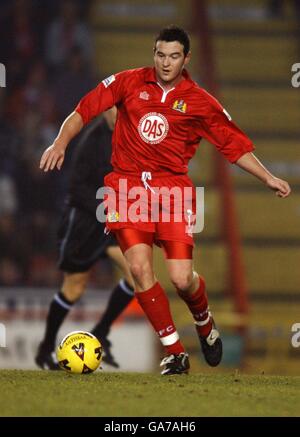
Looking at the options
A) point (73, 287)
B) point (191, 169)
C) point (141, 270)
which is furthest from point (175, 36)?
point (191, 169)

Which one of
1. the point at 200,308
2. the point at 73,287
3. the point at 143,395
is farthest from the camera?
the point at 73,287

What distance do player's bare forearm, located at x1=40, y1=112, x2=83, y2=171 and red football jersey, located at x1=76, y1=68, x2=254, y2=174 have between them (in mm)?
72

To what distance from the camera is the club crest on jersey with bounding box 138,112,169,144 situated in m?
6.24

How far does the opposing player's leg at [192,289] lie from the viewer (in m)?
6.22

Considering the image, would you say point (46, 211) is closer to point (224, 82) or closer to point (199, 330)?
point (224, 82)

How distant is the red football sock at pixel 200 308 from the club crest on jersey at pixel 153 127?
837 mm

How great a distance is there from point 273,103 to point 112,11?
2562 mm

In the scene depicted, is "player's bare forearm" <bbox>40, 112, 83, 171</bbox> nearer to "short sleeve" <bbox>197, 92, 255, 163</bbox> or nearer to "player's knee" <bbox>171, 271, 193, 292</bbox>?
"short sleeve" <bbox>197, 92, 255, 163</bbox>

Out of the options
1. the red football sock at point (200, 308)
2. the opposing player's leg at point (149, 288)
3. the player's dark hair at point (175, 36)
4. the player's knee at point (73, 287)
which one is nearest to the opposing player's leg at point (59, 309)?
the player's knee at point (73, 287)

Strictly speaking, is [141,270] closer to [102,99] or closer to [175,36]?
[102,99]

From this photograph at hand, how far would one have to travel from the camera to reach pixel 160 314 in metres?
6.16

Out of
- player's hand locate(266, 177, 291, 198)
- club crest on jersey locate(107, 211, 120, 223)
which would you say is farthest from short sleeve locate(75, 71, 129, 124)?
player's hand locate(266, 177, 291, 198)

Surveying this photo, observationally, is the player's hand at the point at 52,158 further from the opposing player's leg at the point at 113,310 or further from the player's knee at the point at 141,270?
the opposing player's leg at the point at 113,310

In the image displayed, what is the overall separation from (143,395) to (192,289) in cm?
118
